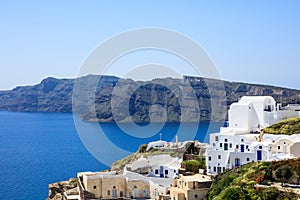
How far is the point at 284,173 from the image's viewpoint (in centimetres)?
2098

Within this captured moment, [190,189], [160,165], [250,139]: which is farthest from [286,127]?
[190,189]

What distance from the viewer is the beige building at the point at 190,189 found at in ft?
76.4

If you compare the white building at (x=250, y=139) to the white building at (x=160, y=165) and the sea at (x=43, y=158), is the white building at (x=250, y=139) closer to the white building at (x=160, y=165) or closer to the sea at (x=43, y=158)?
the white building at (x=160, y=165)

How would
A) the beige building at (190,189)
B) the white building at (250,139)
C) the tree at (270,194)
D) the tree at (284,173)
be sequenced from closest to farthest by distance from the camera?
1. the tree at (270,194)
2. the tree at (284,173)
3. the beige building at (190,189)
4. the white building at (250,139)

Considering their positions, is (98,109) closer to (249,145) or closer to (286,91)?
(286,91)

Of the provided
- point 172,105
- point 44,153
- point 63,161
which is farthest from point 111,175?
point 172,105

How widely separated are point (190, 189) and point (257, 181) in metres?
3.81

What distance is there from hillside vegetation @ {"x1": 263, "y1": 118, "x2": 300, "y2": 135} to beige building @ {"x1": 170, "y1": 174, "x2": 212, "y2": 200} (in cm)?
650

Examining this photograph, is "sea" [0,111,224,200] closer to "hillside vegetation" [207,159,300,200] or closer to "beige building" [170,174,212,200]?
"beige building" [170,174,212,200]

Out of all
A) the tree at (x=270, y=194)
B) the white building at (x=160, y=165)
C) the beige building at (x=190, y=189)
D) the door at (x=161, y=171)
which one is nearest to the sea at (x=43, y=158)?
the white building at (x=160, y=165)

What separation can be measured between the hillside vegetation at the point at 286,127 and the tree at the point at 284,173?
6.51 metres

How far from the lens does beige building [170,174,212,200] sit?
23297 mm

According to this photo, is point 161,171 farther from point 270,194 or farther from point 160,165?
point 270,194

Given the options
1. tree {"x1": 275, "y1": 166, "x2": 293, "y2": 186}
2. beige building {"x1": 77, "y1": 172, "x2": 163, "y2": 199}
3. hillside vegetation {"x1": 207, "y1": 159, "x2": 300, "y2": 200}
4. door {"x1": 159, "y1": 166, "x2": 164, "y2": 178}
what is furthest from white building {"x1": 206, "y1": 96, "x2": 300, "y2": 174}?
beige building {"x1": 77, "y1": 172, "x2": 163, "y2": 199}
